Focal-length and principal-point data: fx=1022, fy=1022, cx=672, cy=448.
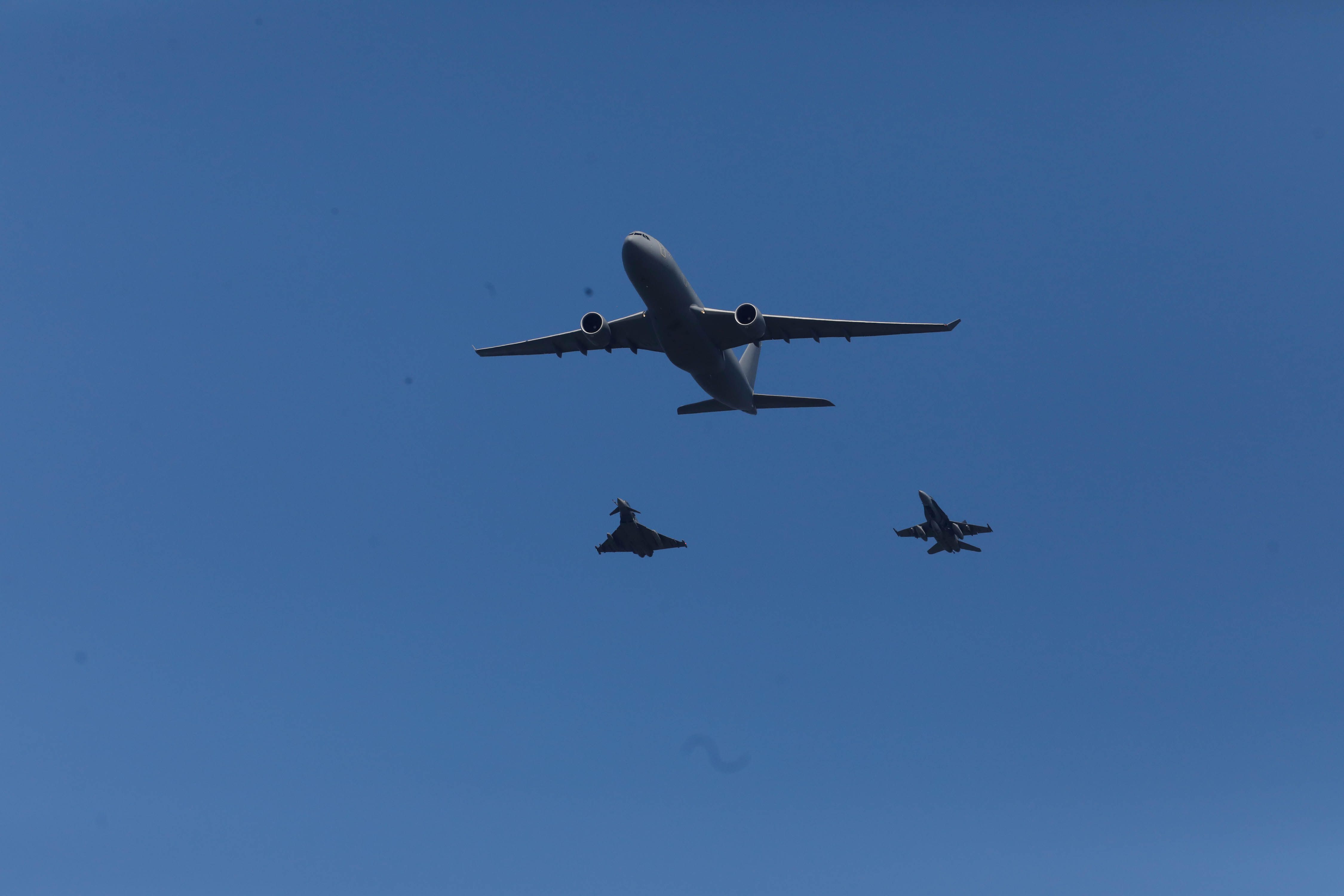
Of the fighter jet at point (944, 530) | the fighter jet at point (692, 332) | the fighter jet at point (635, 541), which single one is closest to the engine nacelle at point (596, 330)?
the fighter jet at point (692, 332)

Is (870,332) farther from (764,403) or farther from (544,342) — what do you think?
(544,342)

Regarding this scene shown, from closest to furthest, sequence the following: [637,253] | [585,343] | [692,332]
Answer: [637,253]
[692,332]
[585,343]

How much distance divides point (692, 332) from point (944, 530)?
73.3ft

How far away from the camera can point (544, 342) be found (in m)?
50.8

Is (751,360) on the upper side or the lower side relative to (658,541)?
upper

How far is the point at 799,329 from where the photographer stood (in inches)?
1896

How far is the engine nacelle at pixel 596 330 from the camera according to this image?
47.3 metres

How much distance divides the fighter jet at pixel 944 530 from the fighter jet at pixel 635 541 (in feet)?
47.3

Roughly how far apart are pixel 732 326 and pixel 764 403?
320 inches

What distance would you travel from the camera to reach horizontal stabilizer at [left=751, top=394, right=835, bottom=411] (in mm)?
51719

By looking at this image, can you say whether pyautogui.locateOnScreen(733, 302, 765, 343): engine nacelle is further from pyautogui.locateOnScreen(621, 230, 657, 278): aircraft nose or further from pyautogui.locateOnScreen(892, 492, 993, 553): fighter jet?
pyautogui.locateOnScreen(892, 492, 993, 553): fighter jet

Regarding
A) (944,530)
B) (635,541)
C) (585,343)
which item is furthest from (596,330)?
(944,530)

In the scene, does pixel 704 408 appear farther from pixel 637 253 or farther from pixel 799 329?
pixel 637 253

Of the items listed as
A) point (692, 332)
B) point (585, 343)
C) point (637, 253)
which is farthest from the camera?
point (585, 343)
